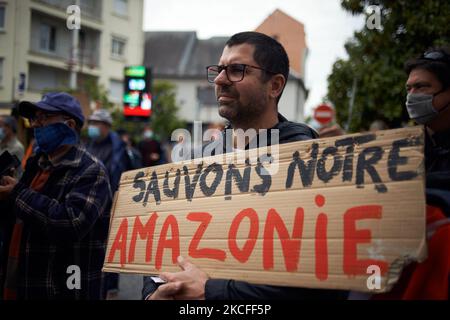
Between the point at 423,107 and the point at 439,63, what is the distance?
8.7 inches

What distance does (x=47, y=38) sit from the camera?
30.5 m

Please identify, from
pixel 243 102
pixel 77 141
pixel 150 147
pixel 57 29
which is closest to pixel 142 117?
pixel 150 147

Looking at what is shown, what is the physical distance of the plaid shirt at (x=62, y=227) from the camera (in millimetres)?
2799

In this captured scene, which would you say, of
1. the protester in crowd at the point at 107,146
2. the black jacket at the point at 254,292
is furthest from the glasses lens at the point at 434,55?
the protester in crowd at the point at 107,146

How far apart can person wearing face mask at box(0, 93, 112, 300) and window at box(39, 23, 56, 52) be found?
29.0m

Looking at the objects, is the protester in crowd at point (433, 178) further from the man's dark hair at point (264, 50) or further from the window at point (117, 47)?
the window at point (117, 47)

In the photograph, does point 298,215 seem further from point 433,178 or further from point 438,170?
point 438,170

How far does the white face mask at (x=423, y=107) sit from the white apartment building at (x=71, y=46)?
76.0 ft

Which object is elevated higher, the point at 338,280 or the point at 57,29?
the point at 57,29

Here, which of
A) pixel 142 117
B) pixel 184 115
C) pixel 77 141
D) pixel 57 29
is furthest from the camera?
pixel 184 115

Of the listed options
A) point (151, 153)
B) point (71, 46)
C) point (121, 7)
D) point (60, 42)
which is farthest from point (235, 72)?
point (121, 7)
